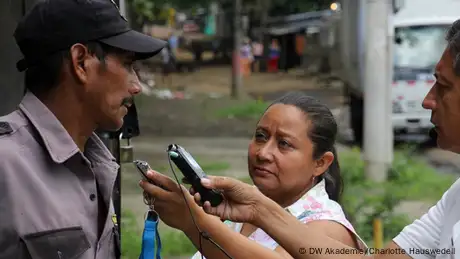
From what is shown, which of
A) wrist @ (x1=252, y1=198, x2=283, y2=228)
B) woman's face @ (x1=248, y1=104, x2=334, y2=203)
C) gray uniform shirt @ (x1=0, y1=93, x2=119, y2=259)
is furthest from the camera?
woman's face @ (x1=248, y1=104, x2=334, y2=203)

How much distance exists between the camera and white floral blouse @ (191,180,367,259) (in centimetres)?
261

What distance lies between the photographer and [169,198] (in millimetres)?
2246

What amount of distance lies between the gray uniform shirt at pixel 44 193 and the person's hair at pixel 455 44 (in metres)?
1.05

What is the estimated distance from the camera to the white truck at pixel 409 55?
41.3 ft

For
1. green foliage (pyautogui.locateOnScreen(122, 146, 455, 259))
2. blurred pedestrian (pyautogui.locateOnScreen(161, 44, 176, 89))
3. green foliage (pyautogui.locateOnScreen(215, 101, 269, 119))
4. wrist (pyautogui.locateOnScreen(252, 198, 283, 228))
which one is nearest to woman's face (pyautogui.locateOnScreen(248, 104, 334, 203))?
wrist (pyautogui.locateOnScreen(252, 198, 283, 228))

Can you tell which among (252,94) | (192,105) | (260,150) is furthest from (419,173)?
(252,94)

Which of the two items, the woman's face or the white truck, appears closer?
the woman's face

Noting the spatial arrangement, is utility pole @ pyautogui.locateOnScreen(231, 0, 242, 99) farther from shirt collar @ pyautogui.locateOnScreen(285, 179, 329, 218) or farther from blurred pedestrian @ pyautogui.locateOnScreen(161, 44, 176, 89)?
shirt collar @ pyautogui.locateOnScreen(285, 179, 329, 218)

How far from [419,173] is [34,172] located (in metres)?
8.21

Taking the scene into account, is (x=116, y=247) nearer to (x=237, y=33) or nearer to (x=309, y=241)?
(x=309, y=241)

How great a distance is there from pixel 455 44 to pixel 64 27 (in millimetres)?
1062

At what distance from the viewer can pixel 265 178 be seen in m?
2.74

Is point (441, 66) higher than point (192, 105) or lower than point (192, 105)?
higher

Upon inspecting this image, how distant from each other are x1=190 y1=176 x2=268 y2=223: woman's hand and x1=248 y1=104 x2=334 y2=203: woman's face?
467 mm
